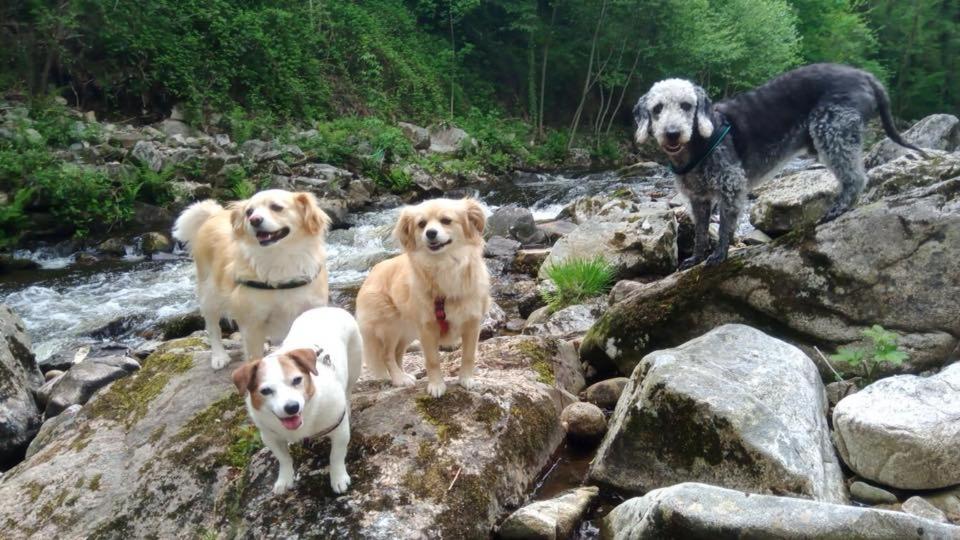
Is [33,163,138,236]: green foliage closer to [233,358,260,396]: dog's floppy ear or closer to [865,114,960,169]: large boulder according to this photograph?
[233,358,260,396]: dog's floppy ear

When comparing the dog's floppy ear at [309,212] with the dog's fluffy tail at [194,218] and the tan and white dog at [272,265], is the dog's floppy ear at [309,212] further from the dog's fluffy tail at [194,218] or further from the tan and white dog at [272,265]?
the dog's fluffy tail at [194,218]

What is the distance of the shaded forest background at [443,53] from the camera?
1836 centimetres

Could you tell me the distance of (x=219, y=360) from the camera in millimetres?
4672

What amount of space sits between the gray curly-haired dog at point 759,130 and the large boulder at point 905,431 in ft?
5.60

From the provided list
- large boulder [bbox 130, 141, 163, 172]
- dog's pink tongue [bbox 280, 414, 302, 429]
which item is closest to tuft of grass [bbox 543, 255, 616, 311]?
dog's pink tongue [bbox 280, 414, 302, 429]

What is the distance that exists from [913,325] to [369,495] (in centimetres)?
358

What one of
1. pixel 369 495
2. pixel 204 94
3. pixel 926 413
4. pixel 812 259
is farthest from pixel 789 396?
pixel 204 94

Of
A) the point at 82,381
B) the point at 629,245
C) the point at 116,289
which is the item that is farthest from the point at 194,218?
the point at 116,289

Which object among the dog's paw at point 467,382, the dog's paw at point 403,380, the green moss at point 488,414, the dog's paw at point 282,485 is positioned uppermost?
the dog's paw at point 467,382

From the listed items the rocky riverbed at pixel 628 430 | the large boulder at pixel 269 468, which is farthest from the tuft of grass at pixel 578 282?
the large boulder at pixel 269 468

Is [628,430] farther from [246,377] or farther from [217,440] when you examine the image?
[217,440]

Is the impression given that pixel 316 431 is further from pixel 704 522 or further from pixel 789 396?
pixel 789 396

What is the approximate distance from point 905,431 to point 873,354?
1106mm

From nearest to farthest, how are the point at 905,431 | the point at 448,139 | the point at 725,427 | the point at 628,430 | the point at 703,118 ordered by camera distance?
the point at 905,431, the point at 725,427, the point at 628,430, the point at 703,118, the point at 448,139
